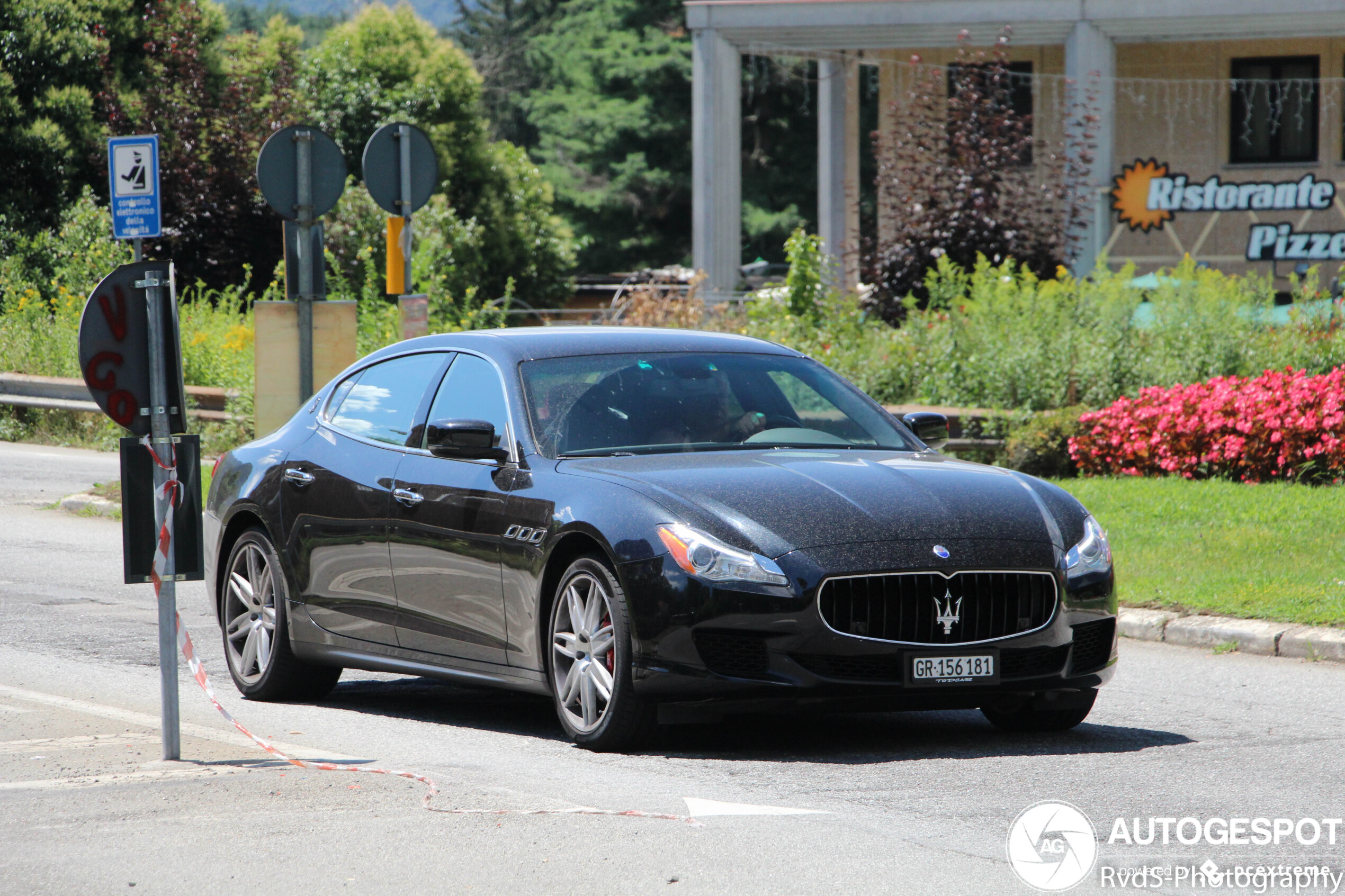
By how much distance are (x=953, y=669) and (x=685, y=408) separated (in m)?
1.63

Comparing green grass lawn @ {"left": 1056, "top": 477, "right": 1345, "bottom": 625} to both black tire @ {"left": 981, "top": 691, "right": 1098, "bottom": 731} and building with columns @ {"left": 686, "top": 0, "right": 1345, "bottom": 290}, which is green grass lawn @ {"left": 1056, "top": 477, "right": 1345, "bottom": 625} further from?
building with columns @ {"left": 686, "top": 0, "right": 1345, "bottom": 290}

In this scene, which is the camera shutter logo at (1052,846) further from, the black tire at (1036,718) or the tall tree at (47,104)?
the tall tree at (47,104)

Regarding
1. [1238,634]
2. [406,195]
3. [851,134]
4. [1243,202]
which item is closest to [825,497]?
[1238,634]

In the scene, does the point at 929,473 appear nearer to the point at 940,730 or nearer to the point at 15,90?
the point at 940,730

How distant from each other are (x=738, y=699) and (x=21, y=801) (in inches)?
90.6

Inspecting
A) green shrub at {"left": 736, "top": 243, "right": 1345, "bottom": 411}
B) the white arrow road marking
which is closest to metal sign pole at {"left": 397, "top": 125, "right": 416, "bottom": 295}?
green shrub at {"left": 736, "top": 243, "right": 1345, "bottom": 411}

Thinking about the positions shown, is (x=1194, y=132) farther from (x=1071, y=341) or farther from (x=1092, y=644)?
(x=1092, y=644)

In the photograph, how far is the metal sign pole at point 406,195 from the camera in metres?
13.7

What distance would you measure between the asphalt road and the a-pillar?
76.4 feet

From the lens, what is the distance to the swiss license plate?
20.8ft

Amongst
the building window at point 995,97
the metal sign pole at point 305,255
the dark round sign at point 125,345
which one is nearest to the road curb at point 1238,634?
the dark round sign at point 125,345

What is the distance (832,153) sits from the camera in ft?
105

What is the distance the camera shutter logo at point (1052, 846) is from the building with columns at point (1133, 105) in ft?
68.6

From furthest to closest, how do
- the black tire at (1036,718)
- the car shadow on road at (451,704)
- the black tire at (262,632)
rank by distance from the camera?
1. the black tire at (262,632)
2. the car shadow on road at (451,704)
3. the black tire at (1036,718)
